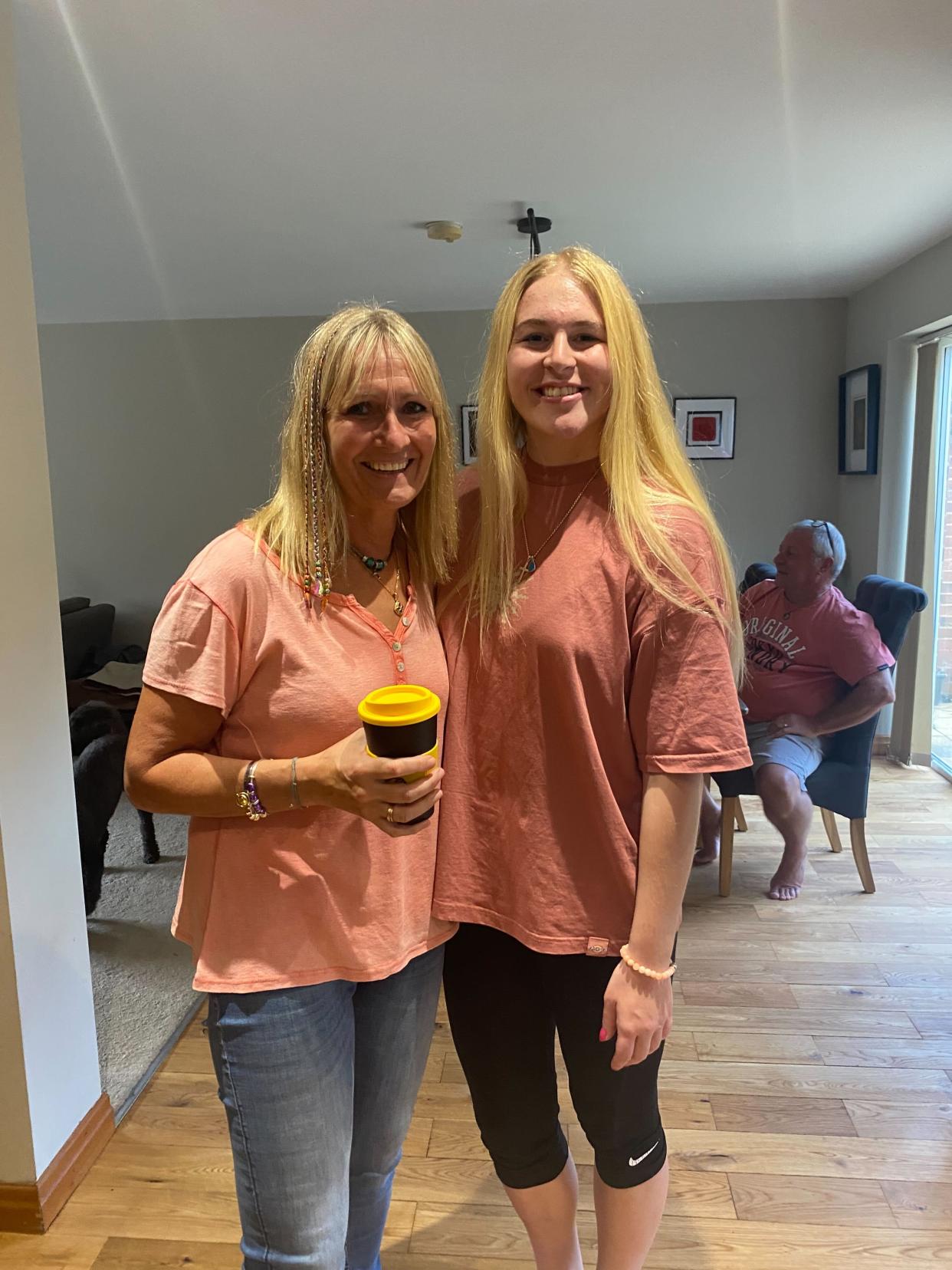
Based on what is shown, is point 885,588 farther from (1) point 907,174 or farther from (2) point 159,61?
(2) point 159,61

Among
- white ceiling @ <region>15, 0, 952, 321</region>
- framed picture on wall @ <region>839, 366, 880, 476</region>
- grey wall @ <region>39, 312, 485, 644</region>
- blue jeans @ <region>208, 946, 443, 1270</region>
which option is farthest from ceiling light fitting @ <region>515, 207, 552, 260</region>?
blue jeans @ <region>208, 946, 443, 1270</region>

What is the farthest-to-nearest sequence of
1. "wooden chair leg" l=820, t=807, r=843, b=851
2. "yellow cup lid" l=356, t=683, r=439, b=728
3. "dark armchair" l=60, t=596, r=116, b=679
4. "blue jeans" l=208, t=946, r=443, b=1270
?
"dark armchair" l=60, t=596, r=116, b=679 < "wooden chair leg" l=820, t=807, r=843, b=851 < "blue jeans" l=208, t=946, r=443, b=1270 < "yellow cup lid" l=356, t=683, r=439, b=728

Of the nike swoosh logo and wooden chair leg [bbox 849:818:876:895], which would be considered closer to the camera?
Answer: the nike swoosh logo

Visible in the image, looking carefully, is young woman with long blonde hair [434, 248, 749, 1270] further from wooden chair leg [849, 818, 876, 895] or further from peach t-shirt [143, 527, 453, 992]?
wooden chair leg [849, 818, 876, 895]

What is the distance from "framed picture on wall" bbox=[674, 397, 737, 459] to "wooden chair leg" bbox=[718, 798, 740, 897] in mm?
2487

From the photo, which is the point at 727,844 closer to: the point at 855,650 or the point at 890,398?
the point at 855,650

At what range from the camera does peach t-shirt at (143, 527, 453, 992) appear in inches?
37.7

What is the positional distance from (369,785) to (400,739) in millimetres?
64

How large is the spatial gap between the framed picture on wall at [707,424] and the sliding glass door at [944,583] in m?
1.13

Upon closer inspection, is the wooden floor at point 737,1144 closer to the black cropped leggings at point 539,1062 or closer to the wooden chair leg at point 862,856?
the wooden chair leg at point 862,856

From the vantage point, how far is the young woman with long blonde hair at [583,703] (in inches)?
40.9

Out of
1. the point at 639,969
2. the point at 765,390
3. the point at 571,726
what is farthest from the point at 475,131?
the point at 765,390

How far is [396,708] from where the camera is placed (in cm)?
89

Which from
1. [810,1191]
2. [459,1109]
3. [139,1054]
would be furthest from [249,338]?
[810,1191]
